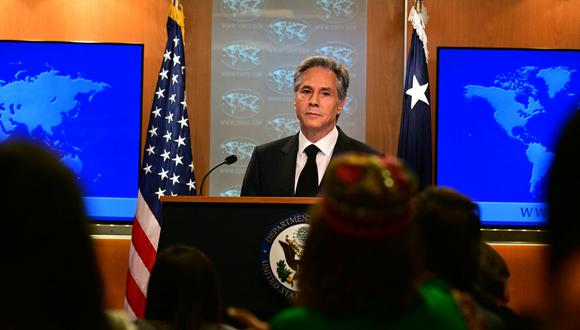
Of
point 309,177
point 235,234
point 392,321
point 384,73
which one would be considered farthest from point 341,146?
point 392,321

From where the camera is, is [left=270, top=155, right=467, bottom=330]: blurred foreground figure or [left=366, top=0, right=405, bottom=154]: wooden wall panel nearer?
[left=270, top=155, right=467, bottom=330]: blurred foreground figure

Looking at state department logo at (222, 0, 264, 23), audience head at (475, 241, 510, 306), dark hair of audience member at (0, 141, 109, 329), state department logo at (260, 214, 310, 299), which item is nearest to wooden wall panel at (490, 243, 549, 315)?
state department logo at (222, 0, 264, 23)

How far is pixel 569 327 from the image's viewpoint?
1.94 feet

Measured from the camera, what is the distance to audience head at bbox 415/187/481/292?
1921mm

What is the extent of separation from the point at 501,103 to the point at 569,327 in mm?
6506

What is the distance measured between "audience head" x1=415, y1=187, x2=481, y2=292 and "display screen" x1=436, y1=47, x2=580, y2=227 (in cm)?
485

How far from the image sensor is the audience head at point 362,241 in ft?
4.81

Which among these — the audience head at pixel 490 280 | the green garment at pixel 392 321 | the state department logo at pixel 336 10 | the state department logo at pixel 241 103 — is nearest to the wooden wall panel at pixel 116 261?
the state department logo at pixel 241 103

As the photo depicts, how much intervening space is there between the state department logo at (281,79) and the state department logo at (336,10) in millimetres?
541

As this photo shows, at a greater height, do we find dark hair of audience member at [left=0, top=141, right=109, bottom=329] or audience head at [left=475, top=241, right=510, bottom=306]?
dark hair of audience member at [left=0, top=141, right=109, bottom=329]

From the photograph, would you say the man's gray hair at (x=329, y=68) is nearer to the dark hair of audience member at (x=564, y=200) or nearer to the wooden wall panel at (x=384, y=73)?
the wooden wall panel at (x=384, y=73)

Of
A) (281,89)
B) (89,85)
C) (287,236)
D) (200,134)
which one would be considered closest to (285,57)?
(281,89)

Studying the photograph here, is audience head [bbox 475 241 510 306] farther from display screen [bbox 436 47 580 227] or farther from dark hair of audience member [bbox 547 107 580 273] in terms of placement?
display screen [bbox 436 47 580 227]

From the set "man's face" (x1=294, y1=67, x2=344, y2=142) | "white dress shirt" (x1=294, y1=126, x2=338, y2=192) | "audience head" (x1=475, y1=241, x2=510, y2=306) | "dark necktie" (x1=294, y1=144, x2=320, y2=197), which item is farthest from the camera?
"man's face" (x1=294, y1=67, x2=344, y2=142)
